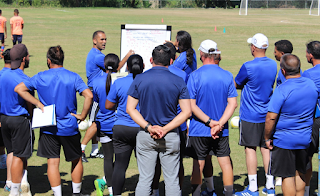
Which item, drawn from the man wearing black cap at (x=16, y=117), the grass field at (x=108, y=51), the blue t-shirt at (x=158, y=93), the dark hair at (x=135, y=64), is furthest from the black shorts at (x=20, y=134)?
Answer: the blue t-shirt at (x=158, y=93)

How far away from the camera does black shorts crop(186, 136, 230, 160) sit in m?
5.26

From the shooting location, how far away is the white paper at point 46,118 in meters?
5.05

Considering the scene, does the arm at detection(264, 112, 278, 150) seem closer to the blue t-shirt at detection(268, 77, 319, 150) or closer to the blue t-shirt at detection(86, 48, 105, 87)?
the blue t-shirt at detection(268, 77, 319, 150)

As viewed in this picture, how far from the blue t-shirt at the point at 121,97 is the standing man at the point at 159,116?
51 centimetres

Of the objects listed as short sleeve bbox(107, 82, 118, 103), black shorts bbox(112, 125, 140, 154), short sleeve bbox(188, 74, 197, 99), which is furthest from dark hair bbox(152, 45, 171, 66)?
black shorts bbox(112, 125, 140, 154)

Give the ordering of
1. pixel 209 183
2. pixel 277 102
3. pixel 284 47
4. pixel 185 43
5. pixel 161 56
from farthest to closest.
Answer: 1. pixel 185 43
2. pixel 284 47
3. pixel 209 183
4. pixel 277 102
5. pixel 161 56

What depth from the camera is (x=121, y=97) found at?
17.1ft

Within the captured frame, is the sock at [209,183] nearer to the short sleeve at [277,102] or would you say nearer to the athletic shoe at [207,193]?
the athletic shoe at [207,193]

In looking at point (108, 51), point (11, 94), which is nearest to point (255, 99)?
point (11, 94)

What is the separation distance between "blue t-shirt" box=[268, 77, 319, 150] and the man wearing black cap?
3.39 metres

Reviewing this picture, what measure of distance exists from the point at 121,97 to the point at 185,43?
5.96 ft

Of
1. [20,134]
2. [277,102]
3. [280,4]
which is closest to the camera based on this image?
[277,102]

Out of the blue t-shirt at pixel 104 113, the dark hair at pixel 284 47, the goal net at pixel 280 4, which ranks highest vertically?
the goal net at pixel 280 4

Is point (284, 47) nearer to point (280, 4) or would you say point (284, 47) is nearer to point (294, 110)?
point (294, 110)
